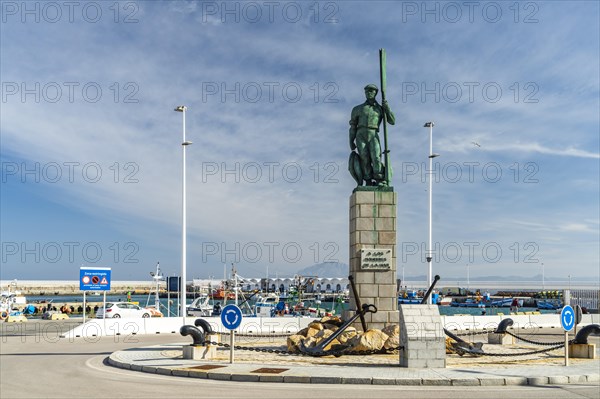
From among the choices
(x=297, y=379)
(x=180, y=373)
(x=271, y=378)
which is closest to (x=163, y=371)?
(x=180, y=373)

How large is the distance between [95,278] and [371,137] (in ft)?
→ 53.3

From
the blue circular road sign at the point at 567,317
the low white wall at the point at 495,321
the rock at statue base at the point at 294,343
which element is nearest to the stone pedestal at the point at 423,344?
the blue circular road sign at the point at 567,317

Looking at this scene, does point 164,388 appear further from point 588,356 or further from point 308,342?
point 588,356

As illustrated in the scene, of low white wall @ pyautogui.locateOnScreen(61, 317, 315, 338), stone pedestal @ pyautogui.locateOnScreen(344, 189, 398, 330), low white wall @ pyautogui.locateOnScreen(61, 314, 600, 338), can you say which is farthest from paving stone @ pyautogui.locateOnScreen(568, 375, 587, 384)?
low white wall @ pyautogui.locateOnScreen(61, 317, 315, 338)

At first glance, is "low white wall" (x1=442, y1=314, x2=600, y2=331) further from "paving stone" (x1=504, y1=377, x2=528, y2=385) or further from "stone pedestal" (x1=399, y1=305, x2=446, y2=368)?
"paving stone" (x1=504, y1=377, x2=528, y2=385)

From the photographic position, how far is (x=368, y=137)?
23.4 meters

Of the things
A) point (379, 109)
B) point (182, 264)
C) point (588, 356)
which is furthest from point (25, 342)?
point (588, 356)

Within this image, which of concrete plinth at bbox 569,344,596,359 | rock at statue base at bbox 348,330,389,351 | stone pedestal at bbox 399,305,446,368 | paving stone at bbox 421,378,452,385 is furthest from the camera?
concrete plinth at bbox 569,344,596,359

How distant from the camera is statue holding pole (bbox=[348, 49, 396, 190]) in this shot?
2314cm

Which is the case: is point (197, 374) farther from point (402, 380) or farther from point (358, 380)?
point (402, 380)

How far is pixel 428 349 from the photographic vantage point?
16.6 meters

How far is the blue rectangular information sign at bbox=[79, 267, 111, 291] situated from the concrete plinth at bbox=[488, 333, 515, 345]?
1792 centimetres

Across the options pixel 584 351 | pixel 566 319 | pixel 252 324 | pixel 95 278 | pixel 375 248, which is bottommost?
pixel 252 324

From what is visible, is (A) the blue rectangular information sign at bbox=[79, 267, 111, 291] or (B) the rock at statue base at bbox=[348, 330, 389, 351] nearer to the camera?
(B) the rock at statue base at bbox=[348, 330, 389, 351]
